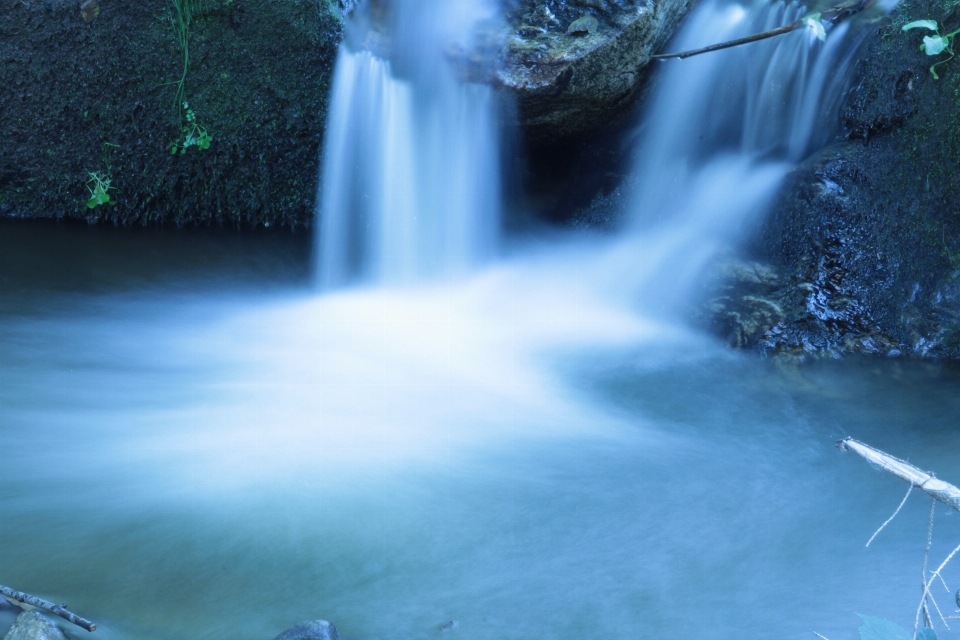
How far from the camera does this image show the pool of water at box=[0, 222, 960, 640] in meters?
2.24

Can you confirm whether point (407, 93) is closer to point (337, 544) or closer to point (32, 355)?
point (32, 355)

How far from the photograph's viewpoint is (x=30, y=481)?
267 cm

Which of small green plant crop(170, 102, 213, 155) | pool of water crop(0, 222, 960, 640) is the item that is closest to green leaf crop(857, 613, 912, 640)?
pool of water crop(0, 222, 960, 640)

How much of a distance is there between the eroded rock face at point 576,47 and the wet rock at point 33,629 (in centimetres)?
326

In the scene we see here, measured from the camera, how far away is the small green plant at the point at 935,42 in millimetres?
3608

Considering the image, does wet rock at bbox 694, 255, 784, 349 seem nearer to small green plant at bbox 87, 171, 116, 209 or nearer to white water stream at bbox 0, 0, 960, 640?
white water stream at bbox 0, 0, 960, 640

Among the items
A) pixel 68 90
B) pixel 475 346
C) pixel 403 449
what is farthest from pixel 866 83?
pixel 68 90

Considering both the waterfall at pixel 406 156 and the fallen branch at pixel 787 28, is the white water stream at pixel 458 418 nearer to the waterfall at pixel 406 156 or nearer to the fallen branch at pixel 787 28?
the waterfall at pixel 406 156

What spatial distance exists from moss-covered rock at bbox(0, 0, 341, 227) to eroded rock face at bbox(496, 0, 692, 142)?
1228 mm

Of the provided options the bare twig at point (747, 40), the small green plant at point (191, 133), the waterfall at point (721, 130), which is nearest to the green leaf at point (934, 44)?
the waterfall at point (721, 130)

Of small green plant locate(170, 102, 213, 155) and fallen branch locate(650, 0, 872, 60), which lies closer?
fallen branch locate(650, 0, 872, 60)

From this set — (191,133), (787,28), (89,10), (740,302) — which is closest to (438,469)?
(740,302)

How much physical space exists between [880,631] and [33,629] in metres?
1.86

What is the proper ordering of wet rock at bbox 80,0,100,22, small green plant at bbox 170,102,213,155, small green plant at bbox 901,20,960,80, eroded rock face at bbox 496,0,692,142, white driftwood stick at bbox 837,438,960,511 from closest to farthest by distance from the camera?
white driftwood stick at bbox 837,438,960,511, small green plant at bbox 901,20,960,80, eroded rock face at bbox 496,0,692,142, wet rock at bbox 80,0,100,22, small green plant at bbox 170,102,213,155
